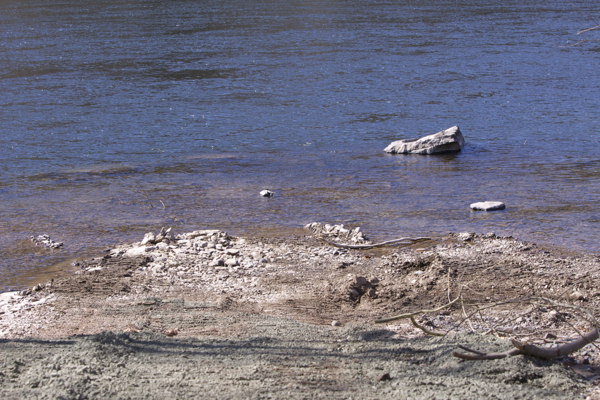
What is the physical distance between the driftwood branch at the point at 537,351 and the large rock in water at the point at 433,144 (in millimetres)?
7898

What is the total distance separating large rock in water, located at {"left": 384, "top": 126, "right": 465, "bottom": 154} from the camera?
11.5 m

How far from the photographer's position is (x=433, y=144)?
11453mm

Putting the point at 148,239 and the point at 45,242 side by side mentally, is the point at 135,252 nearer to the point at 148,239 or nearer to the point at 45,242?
the point at 148,239

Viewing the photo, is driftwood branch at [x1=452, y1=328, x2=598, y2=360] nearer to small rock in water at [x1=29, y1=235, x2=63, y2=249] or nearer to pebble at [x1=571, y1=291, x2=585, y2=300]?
pebble at [x1=571, y1=291, x2=585, y2=300]

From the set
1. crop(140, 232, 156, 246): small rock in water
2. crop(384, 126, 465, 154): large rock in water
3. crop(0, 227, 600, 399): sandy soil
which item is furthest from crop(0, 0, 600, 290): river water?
crop(0, 227, 600, 399): sandy soil

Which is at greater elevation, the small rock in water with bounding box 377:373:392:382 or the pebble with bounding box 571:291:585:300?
the small rock in water with bounding box 377:373:392:382

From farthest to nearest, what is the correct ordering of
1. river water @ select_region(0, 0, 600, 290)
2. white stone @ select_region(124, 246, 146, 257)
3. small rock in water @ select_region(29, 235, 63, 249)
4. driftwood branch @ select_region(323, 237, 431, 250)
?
river water @ select_region(0, 0, 600, 290)
small rock in water @ select_region(29, 235, 63, 249)
driftwood branch @ select_region(323, 237, 431, 250)
white stone @ select_region(124, 246, 146, 257)

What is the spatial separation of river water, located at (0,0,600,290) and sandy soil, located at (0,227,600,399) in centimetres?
100

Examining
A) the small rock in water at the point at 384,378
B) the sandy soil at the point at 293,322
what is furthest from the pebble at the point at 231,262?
the small rock in water at the point at 384,378

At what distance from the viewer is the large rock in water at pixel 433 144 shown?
37.6ft

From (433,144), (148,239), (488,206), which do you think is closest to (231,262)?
(148,239)

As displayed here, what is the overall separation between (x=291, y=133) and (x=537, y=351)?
969cm

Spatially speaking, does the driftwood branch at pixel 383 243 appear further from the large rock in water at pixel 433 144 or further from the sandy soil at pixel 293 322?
the large rock in water at pixel 433 144

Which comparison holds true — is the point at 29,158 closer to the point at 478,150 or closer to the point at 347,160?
the point at 347,160
